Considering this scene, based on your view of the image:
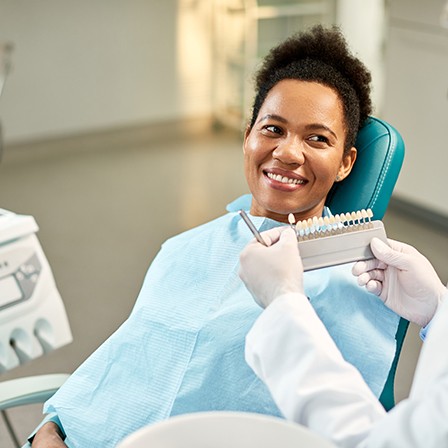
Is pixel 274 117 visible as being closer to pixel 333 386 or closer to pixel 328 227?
pixel 328 227

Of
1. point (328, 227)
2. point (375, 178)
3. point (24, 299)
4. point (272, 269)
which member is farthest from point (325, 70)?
point (24, 299)

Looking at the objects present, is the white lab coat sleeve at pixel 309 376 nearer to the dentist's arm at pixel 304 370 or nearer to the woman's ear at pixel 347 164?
the dentist's arm at pixel 304 370

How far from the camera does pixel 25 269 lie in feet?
4.73

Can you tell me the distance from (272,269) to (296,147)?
448 mm

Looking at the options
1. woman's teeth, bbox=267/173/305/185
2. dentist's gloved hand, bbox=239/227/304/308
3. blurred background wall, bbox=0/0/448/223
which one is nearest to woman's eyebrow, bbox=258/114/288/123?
woman's teeth, bbox=267/173/305/185

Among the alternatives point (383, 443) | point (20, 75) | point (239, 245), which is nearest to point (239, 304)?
point (239, 245)

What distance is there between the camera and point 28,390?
140cm

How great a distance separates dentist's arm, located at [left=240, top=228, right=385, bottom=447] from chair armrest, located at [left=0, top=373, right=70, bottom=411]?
0.55 m

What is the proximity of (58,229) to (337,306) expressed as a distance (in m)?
2.45

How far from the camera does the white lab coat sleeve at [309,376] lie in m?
0.90

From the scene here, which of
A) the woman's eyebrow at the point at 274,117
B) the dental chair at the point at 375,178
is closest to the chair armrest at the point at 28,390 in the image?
the dental chair at the point at 375,178

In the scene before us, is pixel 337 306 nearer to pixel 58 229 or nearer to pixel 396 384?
pixel 396 384

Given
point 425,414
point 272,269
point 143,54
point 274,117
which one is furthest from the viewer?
point 143,54

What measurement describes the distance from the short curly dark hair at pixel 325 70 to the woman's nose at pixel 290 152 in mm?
111
